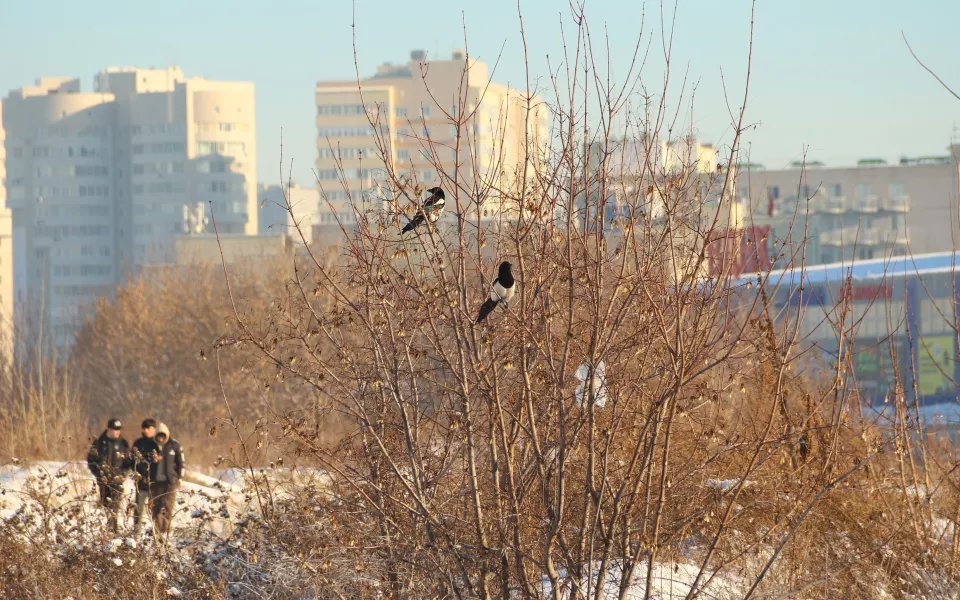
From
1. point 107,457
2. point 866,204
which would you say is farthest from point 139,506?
point 866,204

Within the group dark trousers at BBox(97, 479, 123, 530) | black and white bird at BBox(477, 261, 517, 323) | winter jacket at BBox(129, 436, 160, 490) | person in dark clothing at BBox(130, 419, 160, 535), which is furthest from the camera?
winter jacket at BBox(129, 436, 160, 490)

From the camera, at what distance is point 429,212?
18.0 ft

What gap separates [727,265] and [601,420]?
1166 mm

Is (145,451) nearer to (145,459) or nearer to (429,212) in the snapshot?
(145,459)

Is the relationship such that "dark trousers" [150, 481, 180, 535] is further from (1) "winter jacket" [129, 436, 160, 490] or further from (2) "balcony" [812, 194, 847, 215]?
(2) "balcony" [812, 194, 847, 215]

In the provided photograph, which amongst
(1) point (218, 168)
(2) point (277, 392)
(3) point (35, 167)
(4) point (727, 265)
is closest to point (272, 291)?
(2) point (277, 392)

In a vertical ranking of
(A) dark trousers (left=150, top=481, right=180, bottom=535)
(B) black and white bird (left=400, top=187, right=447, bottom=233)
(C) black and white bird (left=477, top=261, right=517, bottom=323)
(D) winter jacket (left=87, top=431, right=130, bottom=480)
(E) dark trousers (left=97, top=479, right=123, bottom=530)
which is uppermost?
(B) black and white bird (left=400, top=187, right=447, bottom=233)

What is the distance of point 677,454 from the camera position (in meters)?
7.51

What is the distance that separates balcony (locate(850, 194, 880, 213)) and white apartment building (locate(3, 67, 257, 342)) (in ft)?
195

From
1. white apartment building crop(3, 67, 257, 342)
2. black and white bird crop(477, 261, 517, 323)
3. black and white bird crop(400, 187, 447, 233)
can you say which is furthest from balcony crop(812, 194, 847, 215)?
black and white bird crop(477, 261, 517, 323)

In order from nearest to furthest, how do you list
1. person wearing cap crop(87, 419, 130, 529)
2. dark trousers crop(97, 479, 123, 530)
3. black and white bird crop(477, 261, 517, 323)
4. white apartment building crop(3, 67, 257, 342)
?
black and white bird crop(477, 261, 517, 323)
dark trousers crop(97, 479, 123, 530)
person wearing cap crop(87, 419, 130, 529)
white apartment building crop(3, 67, 257, 342)

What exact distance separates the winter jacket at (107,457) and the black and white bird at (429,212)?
6.11 meters

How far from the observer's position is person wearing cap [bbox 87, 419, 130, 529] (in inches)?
429


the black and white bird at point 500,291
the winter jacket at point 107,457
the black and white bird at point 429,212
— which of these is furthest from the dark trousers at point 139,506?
the black and white bird at point 500,291
